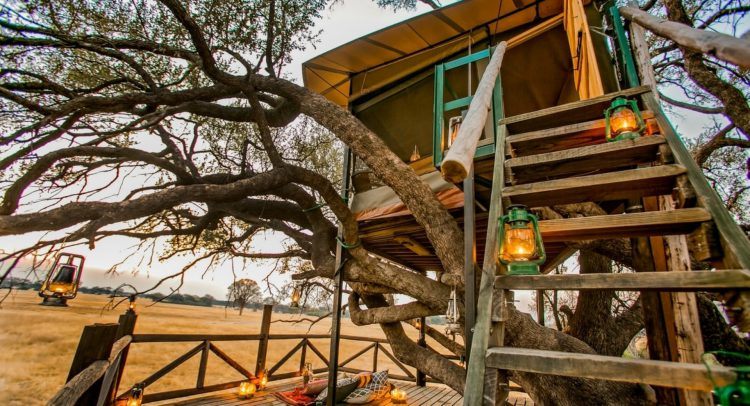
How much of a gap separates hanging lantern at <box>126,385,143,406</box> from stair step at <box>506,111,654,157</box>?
636 centimetres

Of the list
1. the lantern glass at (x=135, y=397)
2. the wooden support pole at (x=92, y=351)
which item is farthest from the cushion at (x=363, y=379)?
the wooden support pole at (x=92, y=351)

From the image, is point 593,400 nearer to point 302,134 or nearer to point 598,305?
point 598,305

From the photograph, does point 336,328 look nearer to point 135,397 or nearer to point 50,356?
point 135,397

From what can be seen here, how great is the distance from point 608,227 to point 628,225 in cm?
8

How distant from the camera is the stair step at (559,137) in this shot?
2447mm

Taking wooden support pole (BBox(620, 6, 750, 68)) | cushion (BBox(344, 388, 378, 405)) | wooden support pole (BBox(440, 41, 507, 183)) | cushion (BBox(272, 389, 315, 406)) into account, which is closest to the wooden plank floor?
cushion (BBox(272, 389, 315, 406))

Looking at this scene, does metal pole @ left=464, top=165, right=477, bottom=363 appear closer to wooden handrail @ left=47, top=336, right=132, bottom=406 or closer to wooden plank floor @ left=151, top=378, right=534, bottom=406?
wooden handrail @ left=47, top=336, right=132, bottom=406

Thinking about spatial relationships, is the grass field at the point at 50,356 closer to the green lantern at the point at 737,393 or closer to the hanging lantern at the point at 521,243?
the hanging lantern at the point at 521,243

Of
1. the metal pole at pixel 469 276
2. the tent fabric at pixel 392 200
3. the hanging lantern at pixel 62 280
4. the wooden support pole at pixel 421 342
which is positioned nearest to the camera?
the metal pole at pixel 469 276

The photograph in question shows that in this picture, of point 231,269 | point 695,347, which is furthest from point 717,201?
A: point 231,269

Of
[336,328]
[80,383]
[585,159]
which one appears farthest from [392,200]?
[80,383]

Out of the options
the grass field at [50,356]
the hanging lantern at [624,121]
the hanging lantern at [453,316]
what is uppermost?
the hanging lantern at [624,121]

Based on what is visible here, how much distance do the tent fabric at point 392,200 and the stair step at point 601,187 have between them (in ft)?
5.68

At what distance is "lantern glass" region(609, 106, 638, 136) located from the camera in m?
2.15
